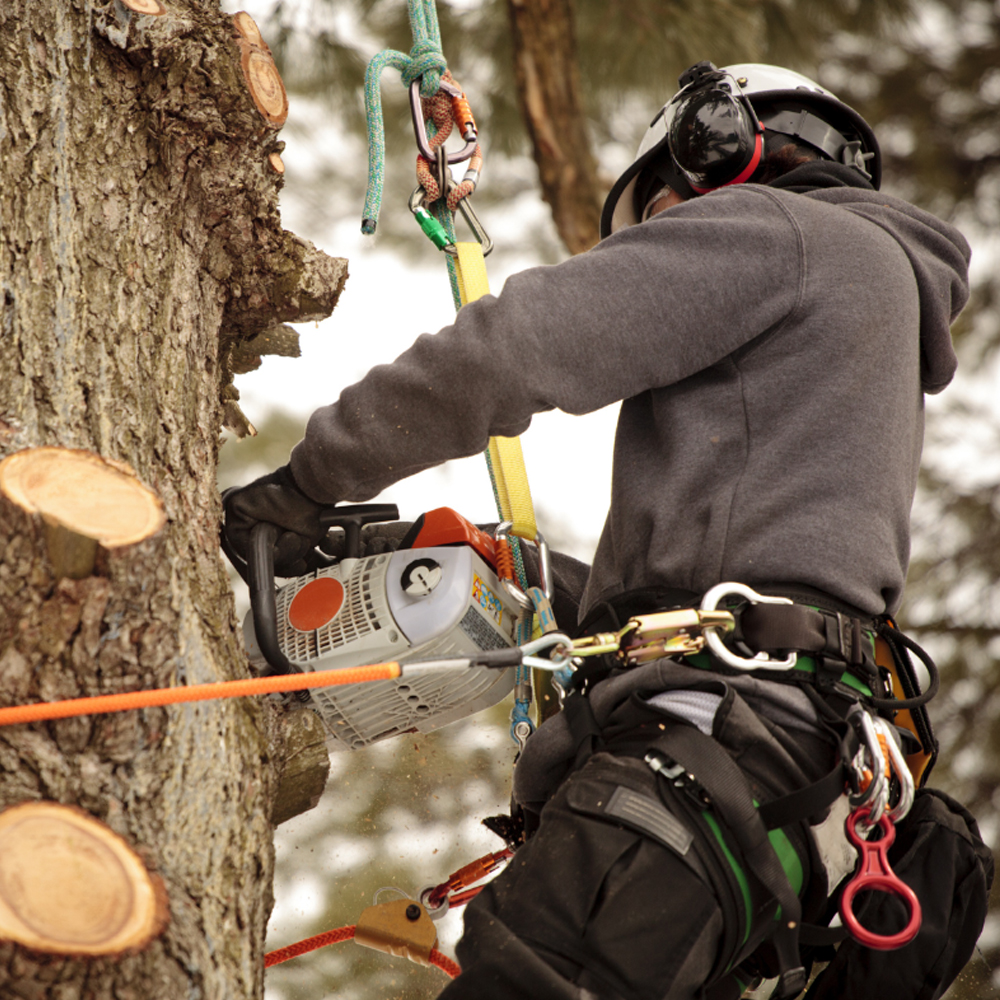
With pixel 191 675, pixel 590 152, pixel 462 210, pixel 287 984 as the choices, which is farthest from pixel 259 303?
pixel 287 984

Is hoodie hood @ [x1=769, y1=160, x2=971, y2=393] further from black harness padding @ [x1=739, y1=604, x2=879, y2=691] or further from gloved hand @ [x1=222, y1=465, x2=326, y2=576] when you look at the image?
gloved hand @ [x1=222, y1=465, x2=326, y2=576]

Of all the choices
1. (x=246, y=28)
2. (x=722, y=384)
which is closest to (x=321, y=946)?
(x=722, y=384)

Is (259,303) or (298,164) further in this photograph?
(298,164)

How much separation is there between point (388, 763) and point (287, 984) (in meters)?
0.68

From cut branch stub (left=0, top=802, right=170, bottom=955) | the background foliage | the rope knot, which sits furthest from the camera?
the background foliage

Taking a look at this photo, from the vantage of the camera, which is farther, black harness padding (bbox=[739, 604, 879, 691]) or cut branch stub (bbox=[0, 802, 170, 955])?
black harness padding (bbox=[739, 604, 879, 691])

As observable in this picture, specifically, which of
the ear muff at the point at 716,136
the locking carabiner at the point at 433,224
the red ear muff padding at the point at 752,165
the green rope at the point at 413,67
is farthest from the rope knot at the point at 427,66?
the red ear muff padding at the point at 752,165

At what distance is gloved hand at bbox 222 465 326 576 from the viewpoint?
1.48 metres

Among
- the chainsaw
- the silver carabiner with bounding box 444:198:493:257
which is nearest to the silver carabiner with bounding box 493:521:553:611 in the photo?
the chainsaw

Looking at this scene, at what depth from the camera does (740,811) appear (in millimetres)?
1082

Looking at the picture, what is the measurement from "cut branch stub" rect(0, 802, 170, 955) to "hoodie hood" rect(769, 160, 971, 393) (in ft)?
4.23

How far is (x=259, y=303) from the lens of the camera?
160 cm

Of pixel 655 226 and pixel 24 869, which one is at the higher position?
pixel 655 226

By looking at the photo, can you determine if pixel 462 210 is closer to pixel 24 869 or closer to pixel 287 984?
pixel 24 869
